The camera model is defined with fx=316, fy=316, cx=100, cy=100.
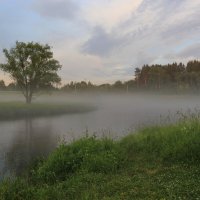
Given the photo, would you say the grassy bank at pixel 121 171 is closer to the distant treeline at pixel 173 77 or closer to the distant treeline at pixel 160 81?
the distant treeline at pixel 160 81

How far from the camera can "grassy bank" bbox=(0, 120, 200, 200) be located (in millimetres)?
9281

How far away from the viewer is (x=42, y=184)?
1165 centimetres

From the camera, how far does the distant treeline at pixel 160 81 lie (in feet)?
508

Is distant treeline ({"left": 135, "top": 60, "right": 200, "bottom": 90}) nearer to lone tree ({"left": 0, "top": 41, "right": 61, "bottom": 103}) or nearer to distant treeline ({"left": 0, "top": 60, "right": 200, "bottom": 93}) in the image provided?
distant treeline ({"left": 0, "top": 60, "right": 200, "bottom": 93})

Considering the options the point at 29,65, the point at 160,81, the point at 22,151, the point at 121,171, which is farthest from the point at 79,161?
the point at 160,81

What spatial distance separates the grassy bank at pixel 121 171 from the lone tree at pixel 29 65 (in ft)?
167

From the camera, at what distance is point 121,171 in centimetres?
1183

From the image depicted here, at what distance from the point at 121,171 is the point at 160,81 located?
16119 cm

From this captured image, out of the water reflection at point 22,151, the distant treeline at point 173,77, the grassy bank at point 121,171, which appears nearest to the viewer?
the grassy bank at point 121,171

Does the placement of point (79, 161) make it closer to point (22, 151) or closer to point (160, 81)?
point (22, 151)

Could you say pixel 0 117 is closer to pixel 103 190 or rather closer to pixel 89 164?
pixel 89 164

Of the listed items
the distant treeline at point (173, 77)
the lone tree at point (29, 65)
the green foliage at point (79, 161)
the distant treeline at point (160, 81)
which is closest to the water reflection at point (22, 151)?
the green foliage at point (79, 161)

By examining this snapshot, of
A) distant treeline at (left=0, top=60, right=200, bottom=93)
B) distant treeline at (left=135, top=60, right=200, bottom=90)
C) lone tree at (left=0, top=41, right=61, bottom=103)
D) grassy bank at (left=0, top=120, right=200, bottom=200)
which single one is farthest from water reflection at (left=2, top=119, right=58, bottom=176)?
distant treeline at (left=135, top=60, right=200, bottom=90)

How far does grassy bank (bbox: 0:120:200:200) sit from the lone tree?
50.8 metres
